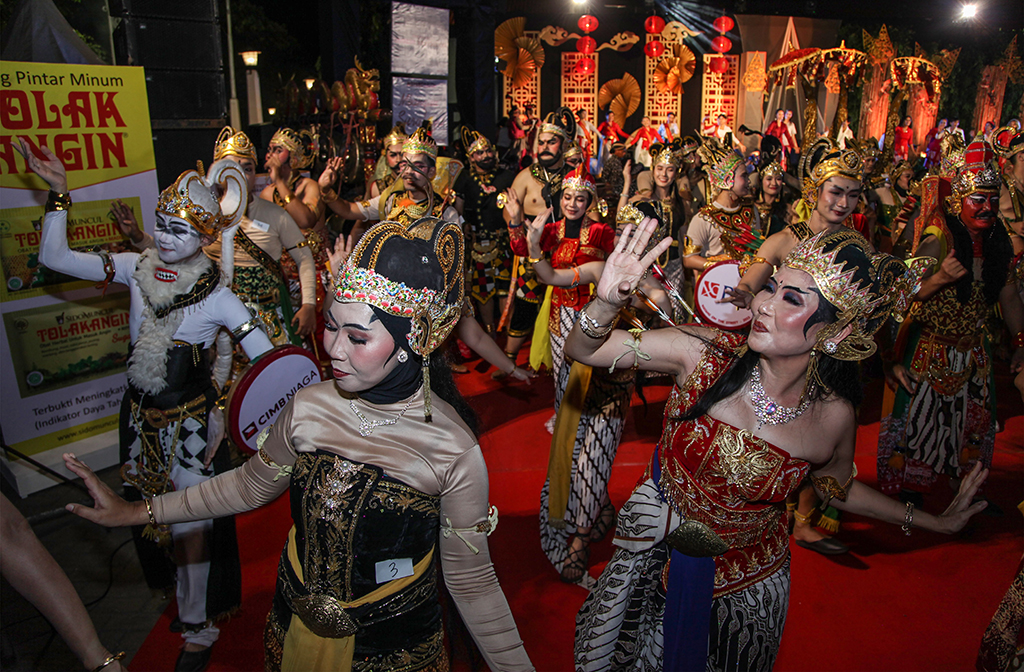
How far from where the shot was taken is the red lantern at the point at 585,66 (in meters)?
16.9

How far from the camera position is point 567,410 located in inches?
130

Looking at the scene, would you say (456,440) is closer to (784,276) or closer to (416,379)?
Answer: (416,379)

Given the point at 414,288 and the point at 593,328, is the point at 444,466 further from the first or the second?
the point at 593,328

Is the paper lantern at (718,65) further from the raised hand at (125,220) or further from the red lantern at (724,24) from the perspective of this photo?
the raised hand at (125,220)

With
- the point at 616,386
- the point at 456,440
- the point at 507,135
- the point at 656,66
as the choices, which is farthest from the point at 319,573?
the point at 656,66

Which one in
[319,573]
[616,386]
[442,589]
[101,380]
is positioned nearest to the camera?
[319,573]

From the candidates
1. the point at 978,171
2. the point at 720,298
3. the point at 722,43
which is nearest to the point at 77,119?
the point at 720,298

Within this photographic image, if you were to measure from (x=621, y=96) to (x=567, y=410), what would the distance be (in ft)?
52.0

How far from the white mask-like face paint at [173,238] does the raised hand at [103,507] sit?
1.12 metres

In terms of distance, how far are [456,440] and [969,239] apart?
3256mm

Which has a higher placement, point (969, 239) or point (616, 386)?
point (969, 239)

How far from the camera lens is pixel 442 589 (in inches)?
77.6

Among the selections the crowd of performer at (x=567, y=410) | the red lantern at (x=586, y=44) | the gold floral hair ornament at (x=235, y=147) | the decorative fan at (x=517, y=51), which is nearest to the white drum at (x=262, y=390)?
the crowd of performer at (x=567, y=410)

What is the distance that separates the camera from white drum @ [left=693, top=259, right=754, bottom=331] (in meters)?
3.71
